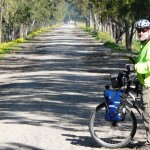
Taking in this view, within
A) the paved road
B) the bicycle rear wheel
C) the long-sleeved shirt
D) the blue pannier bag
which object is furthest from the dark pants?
the paved road

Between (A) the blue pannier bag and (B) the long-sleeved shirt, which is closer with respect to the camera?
(B) the long-sleeved shirt

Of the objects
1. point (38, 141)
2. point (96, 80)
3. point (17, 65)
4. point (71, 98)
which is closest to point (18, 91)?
point (71, 98)

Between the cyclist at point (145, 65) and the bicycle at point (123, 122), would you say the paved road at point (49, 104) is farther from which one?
the cyclist at point (145, 65)

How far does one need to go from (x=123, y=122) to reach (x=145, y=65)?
137 centimetres

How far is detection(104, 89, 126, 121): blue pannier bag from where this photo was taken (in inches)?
288

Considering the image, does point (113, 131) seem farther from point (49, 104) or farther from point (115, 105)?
point (49, 104)

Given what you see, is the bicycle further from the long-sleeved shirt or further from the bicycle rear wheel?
the long-sleeved shirt

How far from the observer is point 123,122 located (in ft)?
24.8

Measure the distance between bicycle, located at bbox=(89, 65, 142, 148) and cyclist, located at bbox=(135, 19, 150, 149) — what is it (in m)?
0.22

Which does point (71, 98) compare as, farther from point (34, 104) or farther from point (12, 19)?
point (12, 19)

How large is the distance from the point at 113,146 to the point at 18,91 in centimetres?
704

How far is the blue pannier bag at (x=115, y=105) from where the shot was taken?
730cm

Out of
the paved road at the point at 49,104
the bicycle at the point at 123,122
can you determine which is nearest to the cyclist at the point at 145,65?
the bicycle at the point at 123,122

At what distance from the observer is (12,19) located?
193ft
